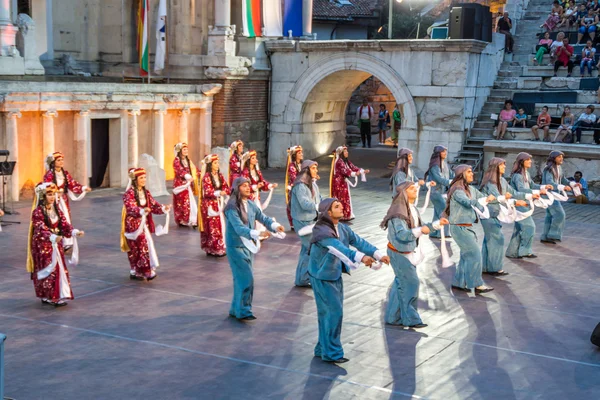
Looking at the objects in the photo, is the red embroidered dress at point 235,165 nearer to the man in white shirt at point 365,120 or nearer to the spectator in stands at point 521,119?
the spectator in stands at point 521,119

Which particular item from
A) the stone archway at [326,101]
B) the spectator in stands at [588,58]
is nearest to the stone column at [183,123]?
the stone archway at [326,101]

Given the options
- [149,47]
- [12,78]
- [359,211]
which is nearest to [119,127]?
[12,78]

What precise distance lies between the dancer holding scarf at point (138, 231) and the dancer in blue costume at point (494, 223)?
4.66 m

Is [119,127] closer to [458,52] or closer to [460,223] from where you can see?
[458,52]

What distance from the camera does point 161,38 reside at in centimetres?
2419

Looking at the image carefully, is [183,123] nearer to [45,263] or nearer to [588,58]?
[588,58]

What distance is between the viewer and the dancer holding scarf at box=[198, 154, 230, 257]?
14.4m

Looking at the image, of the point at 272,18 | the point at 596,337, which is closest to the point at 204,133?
the point at 272,18

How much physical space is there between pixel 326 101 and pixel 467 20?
5.65 meters

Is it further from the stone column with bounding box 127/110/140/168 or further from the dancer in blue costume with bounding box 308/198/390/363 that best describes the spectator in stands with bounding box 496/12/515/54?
the dancer in blue costume with bounding box 308/198/390/363

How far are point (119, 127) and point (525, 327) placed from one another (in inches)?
514

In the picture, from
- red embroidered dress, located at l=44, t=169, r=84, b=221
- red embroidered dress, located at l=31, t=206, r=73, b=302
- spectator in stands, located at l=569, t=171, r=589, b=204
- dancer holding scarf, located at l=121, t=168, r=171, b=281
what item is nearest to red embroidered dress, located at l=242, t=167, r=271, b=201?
red embroidered dress, located at l=44, t=169, r=84, b=221

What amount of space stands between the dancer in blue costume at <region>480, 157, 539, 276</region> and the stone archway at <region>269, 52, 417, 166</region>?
10406 mm

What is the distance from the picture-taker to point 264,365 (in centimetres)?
→ 908
